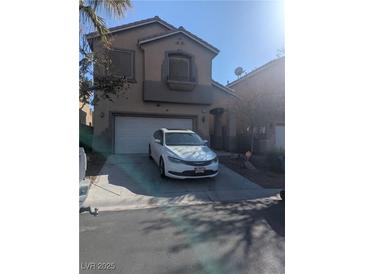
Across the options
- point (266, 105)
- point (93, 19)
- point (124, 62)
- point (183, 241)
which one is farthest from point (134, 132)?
point (183, 241)

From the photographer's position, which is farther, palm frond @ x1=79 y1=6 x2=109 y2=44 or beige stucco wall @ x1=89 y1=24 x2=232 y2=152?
beige stucco wall @ x1=89 y1=24 x2=232 y2=152

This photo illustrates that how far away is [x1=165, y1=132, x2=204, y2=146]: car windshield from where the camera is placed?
648 cm

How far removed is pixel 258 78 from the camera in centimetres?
1088

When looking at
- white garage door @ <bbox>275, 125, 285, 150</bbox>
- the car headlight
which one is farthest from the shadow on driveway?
white garage door @ <bbox>275, 125, 285, 150</bbox>

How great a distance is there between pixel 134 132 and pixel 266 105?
18.2ft

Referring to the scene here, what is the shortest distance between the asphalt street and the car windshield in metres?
2.57

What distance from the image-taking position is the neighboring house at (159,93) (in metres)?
9.27

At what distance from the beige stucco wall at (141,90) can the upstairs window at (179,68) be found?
1.24 ft

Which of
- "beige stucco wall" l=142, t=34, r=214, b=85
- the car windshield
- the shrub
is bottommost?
the shrub

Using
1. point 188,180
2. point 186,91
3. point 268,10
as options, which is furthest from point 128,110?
point 268,10

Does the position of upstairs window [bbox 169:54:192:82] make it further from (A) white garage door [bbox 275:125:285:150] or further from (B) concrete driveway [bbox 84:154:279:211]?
(B) concrete driveway [bbox 84:154:279:211]
